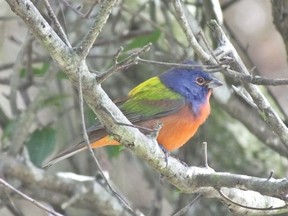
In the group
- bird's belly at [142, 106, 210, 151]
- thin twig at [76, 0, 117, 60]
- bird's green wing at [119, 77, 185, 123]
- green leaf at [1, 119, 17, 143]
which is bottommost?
bird's belly at [142, 106, 210, 151]

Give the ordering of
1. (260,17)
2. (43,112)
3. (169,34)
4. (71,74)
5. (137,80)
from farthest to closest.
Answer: (260,17), (43,112), (137,80), (169,34), (71,74)

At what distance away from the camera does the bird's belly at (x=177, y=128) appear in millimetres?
5614

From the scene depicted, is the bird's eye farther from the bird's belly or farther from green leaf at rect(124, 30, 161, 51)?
green leaf at rect(124, 30, 161, 51)

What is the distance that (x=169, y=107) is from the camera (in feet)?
19.1

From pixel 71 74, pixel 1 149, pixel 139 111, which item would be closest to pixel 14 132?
pixel 1 149

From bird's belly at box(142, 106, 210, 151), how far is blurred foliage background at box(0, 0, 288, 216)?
2.08 ft

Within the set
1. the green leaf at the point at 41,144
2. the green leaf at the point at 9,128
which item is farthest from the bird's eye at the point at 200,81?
the green leaf at the point at 9,128

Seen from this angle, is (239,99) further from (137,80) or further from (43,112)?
(43,112)

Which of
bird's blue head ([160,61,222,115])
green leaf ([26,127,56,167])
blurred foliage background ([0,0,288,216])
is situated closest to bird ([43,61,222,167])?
bird's blue head ([160,61,222,115])

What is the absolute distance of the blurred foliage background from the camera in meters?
6.17

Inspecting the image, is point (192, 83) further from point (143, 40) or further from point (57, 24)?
point (57, 24)

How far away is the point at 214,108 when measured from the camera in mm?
7496

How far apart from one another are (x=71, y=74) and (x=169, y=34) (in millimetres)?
3189

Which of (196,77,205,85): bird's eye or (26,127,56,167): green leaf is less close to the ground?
(26,127,56,167): green leaf
